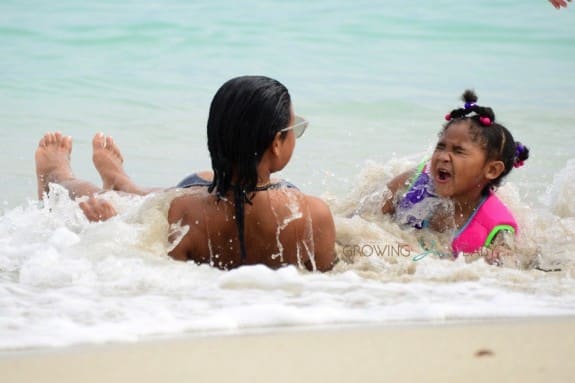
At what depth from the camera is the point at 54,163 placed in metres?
6.50

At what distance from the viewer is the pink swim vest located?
521 cm

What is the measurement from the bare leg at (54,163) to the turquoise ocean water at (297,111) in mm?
357

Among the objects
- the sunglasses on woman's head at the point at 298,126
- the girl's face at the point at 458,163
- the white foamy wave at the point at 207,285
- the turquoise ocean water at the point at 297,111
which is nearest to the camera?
the white foamy wave at the point at 207,285

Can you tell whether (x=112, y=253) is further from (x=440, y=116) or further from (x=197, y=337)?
(x=440, y=116)

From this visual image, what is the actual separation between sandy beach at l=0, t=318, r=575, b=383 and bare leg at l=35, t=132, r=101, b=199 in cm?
323

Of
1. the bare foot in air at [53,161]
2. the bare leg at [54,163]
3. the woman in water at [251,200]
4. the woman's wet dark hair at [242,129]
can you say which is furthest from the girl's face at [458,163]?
the bare foot in air at [53,161]

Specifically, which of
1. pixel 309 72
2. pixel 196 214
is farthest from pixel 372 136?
pixel 196 214

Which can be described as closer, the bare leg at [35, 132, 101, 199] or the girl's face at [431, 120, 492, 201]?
the girl's face at [431, 120, 492, 201]

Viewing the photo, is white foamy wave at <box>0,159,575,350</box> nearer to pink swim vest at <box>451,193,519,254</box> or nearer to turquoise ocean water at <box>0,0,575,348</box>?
turquoise ocean water at <box>0,0,575,348</box>

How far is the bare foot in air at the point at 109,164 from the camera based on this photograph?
632 cm

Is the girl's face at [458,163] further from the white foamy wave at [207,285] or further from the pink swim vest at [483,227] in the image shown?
the white foamy wave at [207,285]

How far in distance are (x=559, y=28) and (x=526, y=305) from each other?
1231cm

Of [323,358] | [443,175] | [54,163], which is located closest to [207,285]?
[323,358]

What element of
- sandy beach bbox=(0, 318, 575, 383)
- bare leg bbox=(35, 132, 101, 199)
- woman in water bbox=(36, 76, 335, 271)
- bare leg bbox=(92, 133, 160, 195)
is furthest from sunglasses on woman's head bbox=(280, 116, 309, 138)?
bare leg bbox=(35, 132, 101, 199)
